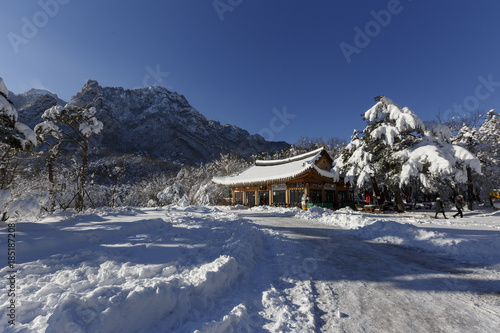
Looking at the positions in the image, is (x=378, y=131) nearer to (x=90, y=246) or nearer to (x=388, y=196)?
(x=388, y=196)

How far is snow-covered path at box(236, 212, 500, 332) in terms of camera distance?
289 cm

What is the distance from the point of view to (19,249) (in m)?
4.23

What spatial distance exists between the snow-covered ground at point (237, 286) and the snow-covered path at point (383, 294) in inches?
0.8

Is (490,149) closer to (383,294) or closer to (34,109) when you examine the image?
(383,294)

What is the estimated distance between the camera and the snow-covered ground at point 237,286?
257 centimetres

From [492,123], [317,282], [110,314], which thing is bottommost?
[317,282]

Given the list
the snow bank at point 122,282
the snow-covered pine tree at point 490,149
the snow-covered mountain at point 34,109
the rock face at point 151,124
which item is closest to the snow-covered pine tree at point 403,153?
the snow-covered pine tree at point 490,149

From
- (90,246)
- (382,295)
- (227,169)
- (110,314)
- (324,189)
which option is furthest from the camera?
(227,169)

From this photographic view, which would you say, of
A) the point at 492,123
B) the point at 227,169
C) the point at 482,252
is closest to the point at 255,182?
the point at 227,169

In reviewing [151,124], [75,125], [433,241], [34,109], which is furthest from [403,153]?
[34,109]

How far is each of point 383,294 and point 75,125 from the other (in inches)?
678

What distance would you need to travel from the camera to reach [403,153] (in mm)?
16734

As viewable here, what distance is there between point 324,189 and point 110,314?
23.6m

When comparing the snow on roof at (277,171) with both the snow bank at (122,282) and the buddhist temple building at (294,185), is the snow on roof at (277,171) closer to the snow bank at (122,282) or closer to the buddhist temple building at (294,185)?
the buddhist temple building at (294,185)
